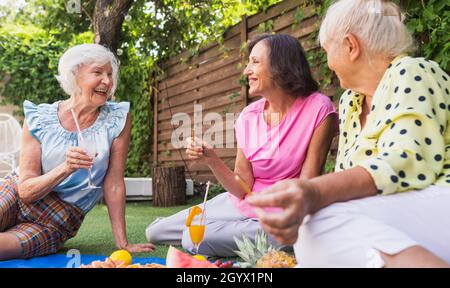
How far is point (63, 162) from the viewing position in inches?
112

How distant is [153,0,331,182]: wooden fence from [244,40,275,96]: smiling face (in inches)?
93.8

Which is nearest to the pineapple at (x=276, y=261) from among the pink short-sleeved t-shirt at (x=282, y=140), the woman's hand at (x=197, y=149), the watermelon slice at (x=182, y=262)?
the watermelon slice at (x=182, y=262)

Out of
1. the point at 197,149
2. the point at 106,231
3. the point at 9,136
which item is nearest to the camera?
the point at 197,149

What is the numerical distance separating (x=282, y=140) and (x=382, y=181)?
1.57 metres

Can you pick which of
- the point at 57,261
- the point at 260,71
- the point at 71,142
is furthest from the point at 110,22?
the point at 57,261

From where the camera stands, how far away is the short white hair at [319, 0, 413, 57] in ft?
5.51

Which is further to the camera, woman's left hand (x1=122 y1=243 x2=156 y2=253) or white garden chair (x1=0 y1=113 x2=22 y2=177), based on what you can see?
white garden chair (x1=0 y1=113 x2=22 y2=177)

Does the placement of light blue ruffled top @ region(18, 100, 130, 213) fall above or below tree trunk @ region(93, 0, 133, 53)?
below

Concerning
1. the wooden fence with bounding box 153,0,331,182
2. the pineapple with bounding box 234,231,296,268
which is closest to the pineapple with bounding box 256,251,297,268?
the pineapple with bounding box 234,231,296,268

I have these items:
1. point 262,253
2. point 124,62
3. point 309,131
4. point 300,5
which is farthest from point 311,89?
point 124,62

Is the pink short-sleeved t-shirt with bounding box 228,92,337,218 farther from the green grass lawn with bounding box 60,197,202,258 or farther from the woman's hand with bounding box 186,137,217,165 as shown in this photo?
the green grass lawn with bounding box 60,197,202,258

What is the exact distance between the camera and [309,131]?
279 cm

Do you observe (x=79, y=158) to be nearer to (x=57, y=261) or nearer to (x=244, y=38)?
(x=57, y=261)
